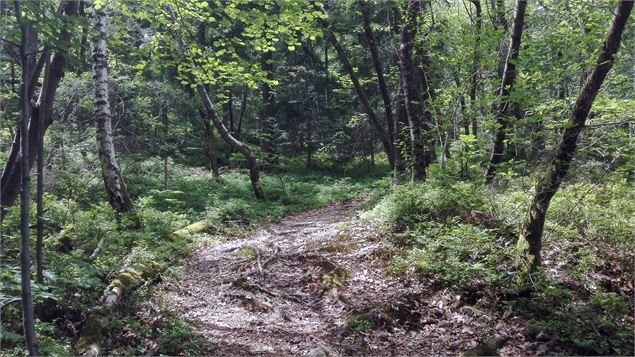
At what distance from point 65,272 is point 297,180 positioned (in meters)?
15.3

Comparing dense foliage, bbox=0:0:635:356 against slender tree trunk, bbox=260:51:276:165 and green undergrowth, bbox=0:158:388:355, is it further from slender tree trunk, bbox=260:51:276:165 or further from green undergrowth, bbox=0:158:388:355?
slender tree trunk, bbox=260:51:276:165

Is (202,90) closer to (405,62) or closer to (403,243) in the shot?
(405,62)

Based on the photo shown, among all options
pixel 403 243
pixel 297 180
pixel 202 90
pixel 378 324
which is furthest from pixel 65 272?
pixel 297 180

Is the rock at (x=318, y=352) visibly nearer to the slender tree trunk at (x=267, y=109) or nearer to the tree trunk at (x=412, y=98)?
the tree trunk at (x=412, y=98)

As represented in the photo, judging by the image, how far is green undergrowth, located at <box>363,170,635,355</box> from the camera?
4.96m

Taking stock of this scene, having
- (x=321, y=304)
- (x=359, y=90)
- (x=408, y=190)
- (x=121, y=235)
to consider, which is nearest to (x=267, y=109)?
(x=359, y=90)

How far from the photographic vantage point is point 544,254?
6.30 metres

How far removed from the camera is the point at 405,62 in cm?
1032

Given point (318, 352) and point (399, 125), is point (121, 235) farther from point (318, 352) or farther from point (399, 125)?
point (399, 125)

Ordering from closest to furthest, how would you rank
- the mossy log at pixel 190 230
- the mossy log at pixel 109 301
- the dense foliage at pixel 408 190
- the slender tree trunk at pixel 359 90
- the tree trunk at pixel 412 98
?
the dense foliage at pixel 408 190
the mossy log at pixel 109 301
the mossy log at pixel 190 230
the tree trunk at pixel 412 98
the slender tree trunk at pixel 359 90

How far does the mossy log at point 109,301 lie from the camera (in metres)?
4.55

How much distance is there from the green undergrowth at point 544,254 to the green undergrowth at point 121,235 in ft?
13.1

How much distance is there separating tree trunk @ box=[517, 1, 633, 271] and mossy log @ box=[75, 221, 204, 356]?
5.59 meters

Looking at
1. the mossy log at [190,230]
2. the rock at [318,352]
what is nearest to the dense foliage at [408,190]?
the mossy log at [190,230]
